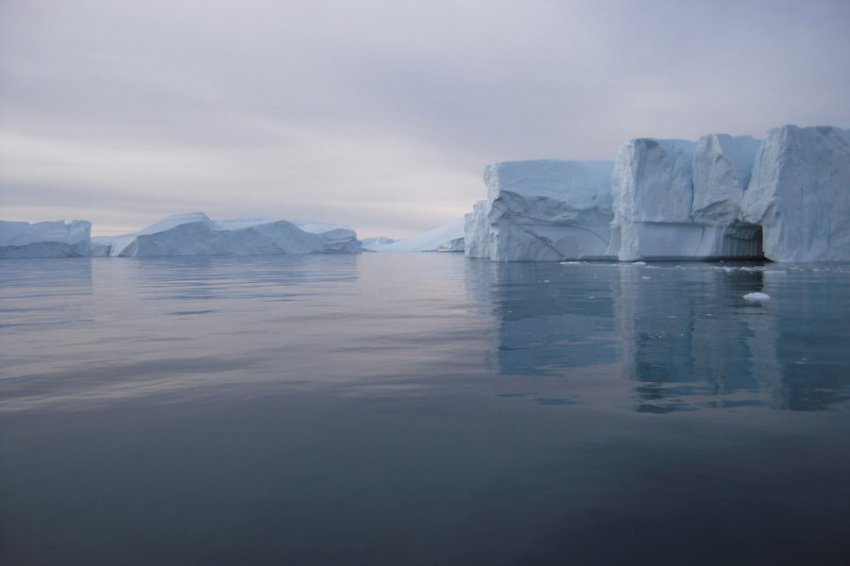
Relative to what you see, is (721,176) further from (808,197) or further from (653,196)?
(808,197)

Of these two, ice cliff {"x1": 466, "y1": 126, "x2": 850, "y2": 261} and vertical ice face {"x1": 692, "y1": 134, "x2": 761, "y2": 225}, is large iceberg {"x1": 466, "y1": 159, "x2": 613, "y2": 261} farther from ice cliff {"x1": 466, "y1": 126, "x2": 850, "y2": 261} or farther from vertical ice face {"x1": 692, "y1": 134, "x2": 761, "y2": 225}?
vertical ice face {"x1": 692, "y1": 134, "x2": 761, "y2": 225}

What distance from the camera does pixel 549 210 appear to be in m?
31.5

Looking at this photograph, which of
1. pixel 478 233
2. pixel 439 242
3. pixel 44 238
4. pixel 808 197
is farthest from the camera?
pixel 439 242

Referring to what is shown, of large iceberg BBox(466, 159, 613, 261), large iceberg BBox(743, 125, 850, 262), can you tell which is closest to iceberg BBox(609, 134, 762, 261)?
large iceberg BBox(743, 125, 850, 262)

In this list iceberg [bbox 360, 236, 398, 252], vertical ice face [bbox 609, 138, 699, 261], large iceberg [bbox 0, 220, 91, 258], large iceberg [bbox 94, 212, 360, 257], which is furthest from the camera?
iceberg [bbox 360, 236, 398, 252]

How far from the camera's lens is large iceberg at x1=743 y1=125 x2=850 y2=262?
77.9 feet

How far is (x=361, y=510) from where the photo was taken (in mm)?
2529

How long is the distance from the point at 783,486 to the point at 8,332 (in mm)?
8935

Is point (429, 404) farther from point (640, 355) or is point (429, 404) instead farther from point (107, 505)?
point (640, 355)

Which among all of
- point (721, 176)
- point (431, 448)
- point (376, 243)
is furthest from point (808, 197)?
point (376, 243)

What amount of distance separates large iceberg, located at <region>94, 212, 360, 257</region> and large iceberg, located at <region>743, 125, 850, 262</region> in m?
44.6

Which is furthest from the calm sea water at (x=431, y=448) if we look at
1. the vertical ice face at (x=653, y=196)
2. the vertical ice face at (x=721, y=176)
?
the vertical ice face at (x=653, y=196)

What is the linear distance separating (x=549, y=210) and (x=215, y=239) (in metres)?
36.1

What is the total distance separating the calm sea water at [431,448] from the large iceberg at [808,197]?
1951cm
